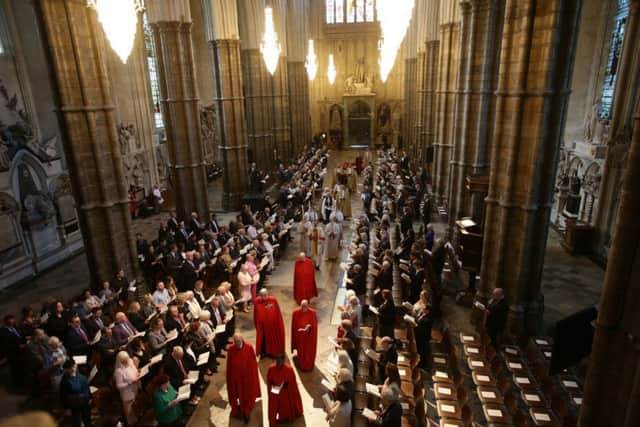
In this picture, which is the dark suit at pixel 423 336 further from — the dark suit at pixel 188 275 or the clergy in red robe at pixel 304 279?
the dark suit at pixel 188 275

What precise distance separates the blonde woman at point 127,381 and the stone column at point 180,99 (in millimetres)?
10016

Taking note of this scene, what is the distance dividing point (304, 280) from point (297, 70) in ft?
91.2

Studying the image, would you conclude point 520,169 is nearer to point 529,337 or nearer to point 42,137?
point 529,337

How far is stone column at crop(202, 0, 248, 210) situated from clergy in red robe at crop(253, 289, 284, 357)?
1265 cm

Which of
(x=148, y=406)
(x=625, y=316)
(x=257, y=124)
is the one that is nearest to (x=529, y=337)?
(x=625, y=316)

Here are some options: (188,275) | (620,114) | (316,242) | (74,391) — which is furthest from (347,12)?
(74,391)

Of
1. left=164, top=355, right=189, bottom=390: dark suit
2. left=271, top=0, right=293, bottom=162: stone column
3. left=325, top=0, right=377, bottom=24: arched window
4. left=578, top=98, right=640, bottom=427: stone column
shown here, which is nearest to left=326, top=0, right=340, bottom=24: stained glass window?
left=325, top=0, right=377, bottom=24: arched window

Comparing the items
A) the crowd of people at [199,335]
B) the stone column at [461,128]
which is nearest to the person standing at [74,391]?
the crowd of people at [199,335]

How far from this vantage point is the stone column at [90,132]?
31.3ft

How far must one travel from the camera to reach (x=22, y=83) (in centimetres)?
1425

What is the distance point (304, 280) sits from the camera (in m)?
11.3

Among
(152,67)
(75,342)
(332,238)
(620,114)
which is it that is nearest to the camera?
(75,342)

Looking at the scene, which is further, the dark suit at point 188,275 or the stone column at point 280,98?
the stone column at point 280,98

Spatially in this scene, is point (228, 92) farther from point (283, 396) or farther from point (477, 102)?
point (283, 396)
